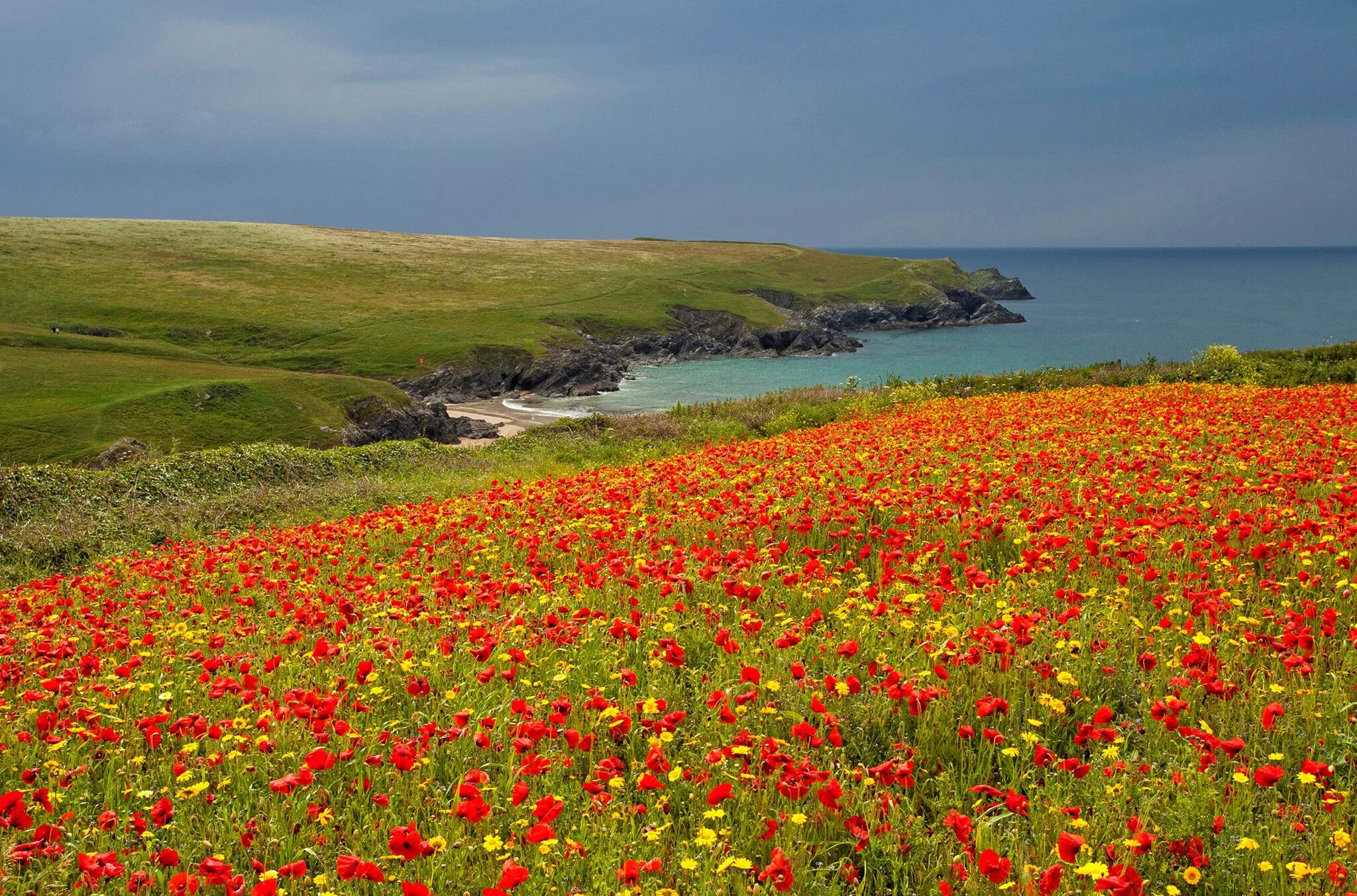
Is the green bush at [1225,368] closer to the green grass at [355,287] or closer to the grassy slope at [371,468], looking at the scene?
the grassy slope at [371,468]

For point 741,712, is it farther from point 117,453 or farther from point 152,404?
point 152,404

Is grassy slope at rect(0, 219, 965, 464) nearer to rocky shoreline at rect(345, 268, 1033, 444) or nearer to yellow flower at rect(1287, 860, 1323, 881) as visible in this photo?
rocky shoreline at rect(345, 268, 1033, 444)

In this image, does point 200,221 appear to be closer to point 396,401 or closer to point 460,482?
point 396,401

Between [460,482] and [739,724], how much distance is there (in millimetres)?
19410

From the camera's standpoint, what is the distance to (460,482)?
76.9 ft

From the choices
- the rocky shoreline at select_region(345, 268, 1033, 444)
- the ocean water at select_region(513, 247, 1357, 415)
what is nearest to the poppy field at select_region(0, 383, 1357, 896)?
the rocky shoreline at select_region(345, 268, 1033, 444)

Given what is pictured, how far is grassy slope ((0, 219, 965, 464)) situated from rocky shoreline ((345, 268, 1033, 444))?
287cm

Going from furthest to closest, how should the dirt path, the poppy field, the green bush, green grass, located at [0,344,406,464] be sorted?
the dirt path → green grass, located at [0,344,406,464] → the green bush → the poppy field

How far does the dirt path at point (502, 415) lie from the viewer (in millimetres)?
69062

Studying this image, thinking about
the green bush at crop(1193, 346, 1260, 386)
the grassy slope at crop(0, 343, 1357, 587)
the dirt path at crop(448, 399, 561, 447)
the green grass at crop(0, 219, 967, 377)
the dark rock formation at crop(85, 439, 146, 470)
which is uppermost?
the green grass at crop(0, 219, 967, 377)

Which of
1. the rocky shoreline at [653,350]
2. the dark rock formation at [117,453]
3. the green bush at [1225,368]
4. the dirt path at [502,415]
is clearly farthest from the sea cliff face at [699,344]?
the green bush at [1225,368]

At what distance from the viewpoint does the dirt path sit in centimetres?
6906

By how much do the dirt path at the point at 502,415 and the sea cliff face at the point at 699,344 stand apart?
2.85m

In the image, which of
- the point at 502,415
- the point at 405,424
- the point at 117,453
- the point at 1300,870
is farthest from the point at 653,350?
the point at 1300,870
